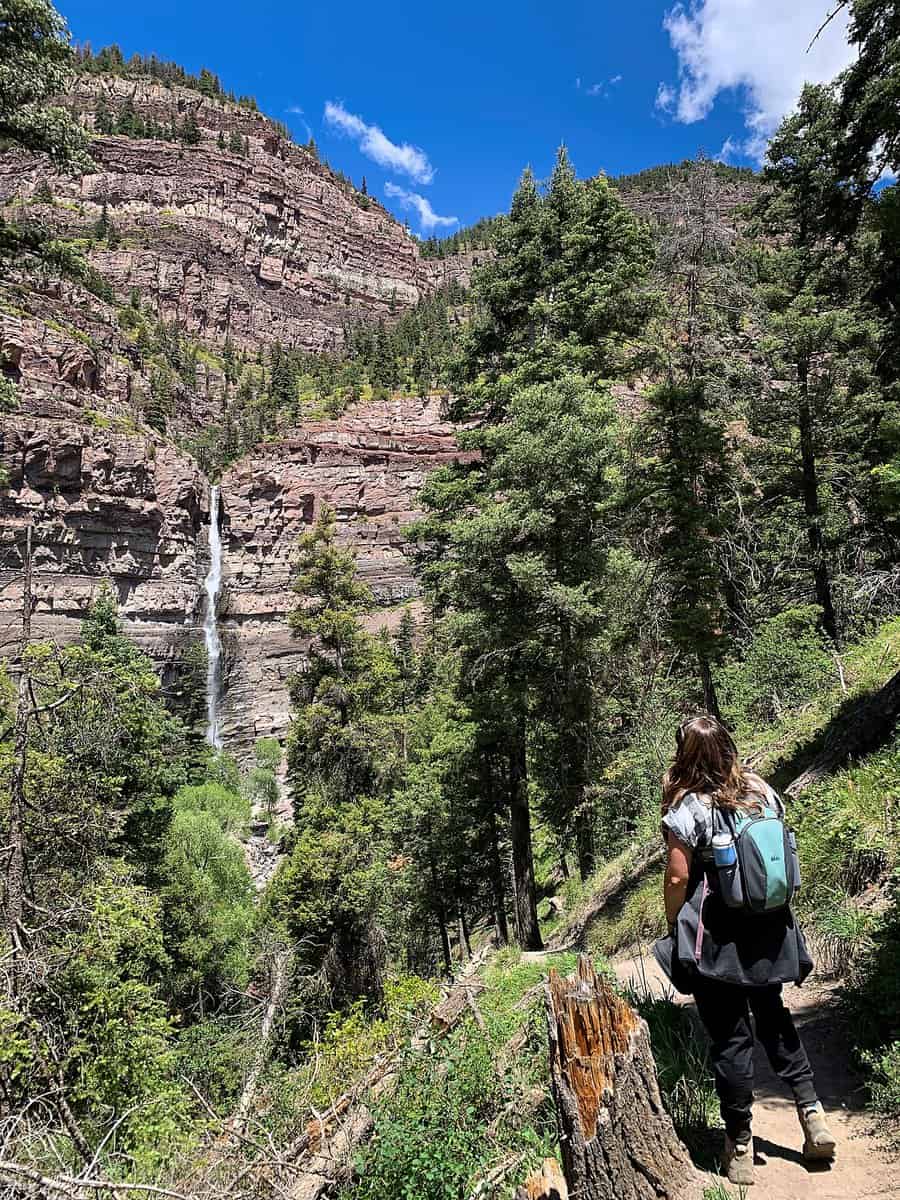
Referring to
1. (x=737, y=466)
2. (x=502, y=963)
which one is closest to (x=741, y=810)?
(x=502, y=963)

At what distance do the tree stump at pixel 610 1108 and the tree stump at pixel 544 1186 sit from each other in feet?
1.29

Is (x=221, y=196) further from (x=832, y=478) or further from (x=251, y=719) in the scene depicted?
(x=832, y=478)

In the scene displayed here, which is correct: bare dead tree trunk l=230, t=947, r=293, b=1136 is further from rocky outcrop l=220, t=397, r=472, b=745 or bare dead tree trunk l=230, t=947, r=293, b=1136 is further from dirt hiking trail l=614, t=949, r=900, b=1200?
rocky outcrop l=220, t=397, r=472, b=745

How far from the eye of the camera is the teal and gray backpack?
8.78ft

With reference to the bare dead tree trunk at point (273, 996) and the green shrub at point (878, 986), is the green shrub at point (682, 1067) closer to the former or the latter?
the green shrub at point (878, 986)

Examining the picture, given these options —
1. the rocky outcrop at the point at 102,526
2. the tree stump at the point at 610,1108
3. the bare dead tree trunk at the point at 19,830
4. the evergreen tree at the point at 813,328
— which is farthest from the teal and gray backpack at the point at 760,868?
the rocky outcrop at the point at 102,526

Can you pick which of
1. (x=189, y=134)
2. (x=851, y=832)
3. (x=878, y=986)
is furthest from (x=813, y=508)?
(x=189, y=134)

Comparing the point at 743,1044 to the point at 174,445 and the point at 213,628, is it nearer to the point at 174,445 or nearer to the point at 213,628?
the point at 213,628

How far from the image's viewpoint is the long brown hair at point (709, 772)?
9.48 feet

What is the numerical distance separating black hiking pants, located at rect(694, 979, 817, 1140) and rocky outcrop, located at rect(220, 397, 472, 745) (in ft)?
185

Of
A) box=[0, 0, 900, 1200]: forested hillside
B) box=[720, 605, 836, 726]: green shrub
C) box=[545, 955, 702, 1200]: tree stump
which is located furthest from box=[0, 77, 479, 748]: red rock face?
box=[545, 955, 702, 1200]: tree stump

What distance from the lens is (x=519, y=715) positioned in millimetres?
10742

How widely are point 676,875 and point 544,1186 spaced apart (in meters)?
1.58

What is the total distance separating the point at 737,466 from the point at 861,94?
677 cm
